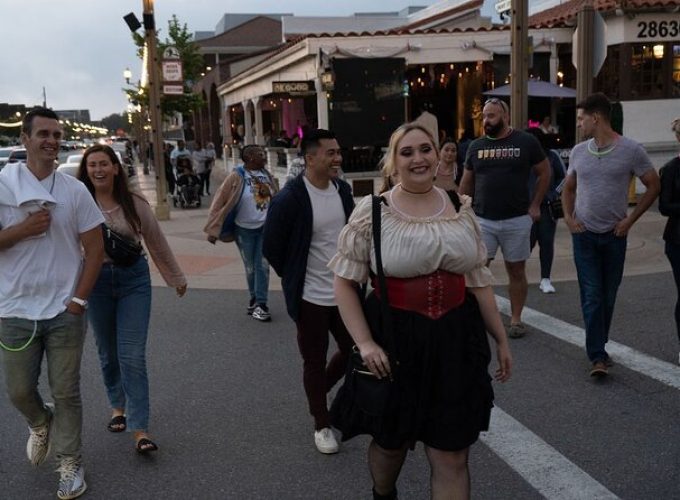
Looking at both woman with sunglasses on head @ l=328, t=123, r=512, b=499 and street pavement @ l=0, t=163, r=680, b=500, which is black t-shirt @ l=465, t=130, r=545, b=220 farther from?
woman with sunglasses on head @ l=328, t=123, r=512, b=499

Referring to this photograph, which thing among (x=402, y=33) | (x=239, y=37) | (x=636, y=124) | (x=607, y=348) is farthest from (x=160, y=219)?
(x=239, y=37)

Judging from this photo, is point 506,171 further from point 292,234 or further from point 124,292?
point 124,292

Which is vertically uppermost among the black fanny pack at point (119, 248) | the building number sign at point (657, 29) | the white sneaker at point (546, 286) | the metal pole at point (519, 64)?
the building number sign at point (657, 29)

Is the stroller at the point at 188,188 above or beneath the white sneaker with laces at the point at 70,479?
above

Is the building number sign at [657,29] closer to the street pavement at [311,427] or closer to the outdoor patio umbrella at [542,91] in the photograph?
the outdoor patio umbrella at [542,91]

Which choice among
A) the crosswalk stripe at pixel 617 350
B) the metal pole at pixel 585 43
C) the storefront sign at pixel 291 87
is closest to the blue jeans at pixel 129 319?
the crosswalk stripe at pixel 617 350

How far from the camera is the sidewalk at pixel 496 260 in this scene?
954cm

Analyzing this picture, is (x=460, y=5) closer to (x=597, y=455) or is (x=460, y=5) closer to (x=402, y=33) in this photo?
(x=402, y=33)

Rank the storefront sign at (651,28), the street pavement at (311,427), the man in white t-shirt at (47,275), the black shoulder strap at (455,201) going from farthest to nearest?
the storefront sign at (651,28) → the street pavement at (311,427) → the man in white t-shirt at (47,275) → the black shoulder strap at (455,201)

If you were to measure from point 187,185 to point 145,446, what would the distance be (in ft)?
51.4

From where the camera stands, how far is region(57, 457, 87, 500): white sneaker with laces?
12.8ft

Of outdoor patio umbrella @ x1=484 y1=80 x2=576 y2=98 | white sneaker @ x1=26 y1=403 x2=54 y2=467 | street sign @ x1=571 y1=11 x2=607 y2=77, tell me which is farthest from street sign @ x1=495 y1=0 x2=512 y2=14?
white sneaker @ x1=26 y1=403 x2=54 y2=467

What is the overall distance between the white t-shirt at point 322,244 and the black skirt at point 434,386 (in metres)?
1.44

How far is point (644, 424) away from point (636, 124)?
1331 cm
